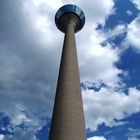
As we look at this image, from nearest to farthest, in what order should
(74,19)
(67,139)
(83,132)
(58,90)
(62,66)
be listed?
Answer: (67,139) < (83,132) < (58,90) < (62,66) < (74,19)

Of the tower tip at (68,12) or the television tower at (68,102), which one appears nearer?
the television tower at (68,102)

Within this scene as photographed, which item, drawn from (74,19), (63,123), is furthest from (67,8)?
(63,123)

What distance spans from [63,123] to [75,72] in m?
6.71

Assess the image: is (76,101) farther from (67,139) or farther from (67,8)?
(67,8)

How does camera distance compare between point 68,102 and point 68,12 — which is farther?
point 68,12

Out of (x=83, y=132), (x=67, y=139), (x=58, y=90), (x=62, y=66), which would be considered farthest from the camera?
(x=62, y=66)

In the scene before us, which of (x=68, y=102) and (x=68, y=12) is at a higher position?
(x=68, y=12)

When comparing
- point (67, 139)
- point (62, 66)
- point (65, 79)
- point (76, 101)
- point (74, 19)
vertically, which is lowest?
point (67, 139)

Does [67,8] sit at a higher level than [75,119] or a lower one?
higher

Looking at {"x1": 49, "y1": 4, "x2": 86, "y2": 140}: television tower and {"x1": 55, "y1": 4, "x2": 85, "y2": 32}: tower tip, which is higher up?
{"x1": 55, "y1": 4, "x2": 85, "y2": 32}: tower tip

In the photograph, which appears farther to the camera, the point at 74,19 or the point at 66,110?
the point at 74,19

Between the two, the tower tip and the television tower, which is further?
the tower tip

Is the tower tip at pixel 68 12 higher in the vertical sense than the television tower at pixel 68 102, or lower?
higher

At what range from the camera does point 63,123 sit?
86.7ft
